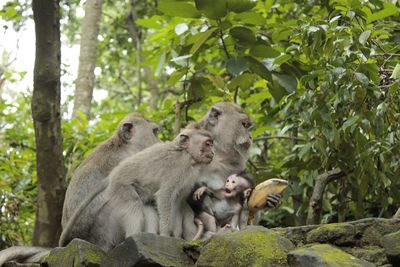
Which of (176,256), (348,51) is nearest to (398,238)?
(176,256)

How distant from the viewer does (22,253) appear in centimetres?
505

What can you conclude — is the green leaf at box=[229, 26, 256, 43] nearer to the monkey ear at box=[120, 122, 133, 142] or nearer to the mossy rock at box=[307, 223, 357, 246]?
the monkey ear at box=[120, 122, 133, 142]

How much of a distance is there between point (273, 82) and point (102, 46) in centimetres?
759

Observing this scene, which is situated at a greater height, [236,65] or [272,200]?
[236,65]

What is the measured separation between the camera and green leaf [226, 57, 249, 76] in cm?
565

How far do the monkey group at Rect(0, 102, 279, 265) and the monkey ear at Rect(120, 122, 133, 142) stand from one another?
11.5 inches

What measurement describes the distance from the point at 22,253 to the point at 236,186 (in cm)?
165

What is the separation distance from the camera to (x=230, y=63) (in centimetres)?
573

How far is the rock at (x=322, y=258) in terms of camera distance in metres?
3.08

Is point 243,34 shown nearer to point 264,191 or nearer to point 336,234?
point 264,191

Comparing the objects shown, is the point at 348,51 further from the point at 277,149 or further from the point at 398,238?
the point at 277,149

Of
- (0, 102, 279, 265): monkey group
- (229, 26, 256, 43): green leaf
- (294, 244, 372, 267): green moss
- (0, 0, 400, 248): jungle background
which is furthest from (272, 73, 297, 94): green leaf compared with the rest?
(294, 244, 372, 267): green moss

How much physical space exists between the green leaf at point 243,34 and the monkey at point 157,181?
1.05 metres

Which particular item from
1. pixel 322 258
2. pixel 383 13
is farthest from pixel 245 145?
pixel 322 258
